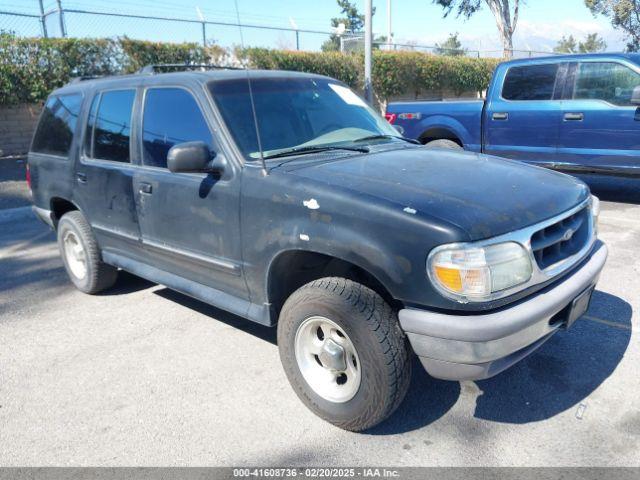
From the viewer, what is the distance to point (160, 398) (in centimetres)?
332

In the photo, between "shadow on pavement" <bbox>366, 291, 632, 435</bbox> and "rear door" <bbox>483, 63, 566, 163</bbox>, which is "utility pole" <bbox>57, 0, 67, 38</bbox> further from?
"shadow on pavement" <bbox>366, 291, 632, 435</bbox>

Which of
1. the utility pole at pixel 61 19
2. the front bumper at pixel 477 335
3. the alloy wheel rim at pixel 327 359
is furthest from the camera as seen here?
the utility pole at pixel 61 19

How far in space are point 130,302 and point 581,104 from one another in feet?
20.6

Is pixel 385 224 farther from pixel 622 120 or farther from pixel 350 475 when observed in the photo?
pixel 622 120

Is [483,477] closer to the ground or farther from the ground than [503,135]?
closer to the ground

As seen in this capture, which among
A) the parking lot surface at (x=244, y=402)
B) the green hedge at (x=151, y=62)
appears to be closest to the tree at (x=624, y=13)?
the green hedge at (x=151, y=62)

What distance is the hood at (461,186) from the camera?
2588mm

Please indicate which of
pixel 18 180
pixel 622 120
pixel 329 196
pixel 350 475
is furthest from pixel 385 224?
pixel 18 180

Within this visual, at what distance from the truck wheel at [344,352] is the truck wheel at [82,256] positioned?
2370 millimetres

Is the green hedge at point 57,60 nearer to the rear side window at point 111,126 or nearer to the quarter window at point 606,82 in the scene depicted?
the rear side window at point 111,126

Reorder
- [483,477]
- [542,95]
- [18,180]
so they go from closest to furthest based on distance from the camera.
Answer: [483,477] → [542,95] → [18,180]

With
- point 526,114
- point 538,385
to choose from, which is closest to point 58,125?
point 538,385

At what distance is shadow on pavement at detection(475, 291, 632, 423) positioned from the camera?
310 centimetres

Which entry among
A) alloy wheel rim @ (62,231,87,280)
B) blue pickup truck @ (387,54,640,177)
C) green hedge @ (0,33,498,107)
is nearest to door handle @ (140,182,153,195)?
alloy wheel rim @ (62,231,87,280)
